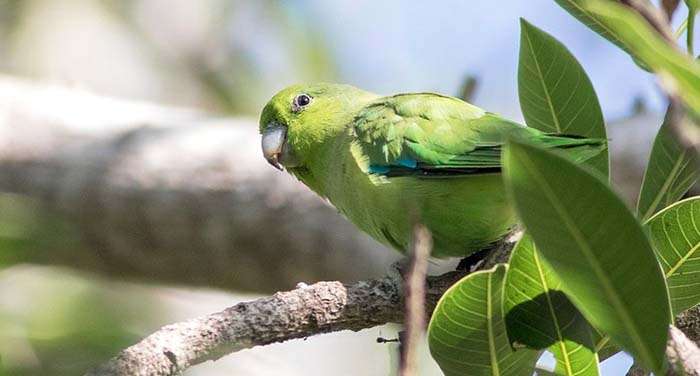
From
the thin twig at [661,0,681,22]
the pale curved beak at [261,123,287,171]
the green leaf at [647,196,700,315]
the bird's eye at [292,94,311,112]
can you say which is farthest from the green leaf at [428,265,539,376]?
the bird's eye at [292,94,311,112]

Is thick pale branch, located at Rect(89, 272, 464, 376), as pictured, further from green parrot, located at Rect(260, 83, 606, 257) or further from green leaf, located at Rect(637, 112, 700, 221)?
green leaf, located at Rect(637, 112, 700, 221)

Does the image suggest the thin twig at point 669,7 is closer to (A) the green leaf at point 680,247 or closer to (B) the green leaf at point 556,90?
(A) the green leaf at point 680,247

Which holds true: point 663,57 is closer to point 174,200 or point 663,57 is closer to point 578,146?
point 578,146

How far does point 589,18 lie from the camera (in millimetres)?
2463

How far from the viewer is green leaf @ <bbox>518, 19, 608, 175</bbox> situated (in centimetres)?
279

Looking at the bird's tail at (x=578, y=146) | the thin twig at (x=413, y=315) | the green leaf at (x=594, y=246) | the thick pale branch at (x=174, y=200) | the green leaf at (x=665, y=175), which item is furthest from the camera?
the thick pale branch at (x=174, y=200)

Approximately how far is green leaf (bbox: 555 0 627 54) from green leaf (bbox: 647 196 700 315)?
1.43 feet

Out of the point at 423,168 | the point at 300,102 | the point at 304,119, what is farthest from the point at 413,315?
the point at 300,102

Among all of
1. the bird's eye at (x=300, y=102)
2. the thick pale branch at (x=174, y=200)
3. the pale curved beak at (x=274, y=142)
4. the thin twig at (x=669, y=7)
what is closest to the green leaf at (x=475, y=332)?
the thin twig at (x=669, y=7)

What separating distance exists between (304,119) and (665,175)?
1832 millimetres

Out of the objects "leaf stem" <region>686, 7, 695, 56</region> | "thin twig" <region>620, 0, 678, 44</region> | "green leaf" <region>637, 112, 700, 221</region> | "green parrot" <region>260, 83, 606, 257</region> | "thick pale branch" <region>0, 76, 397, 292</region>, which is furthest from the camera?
"thick pale branch" <region>0, 76, 397, 292</region>

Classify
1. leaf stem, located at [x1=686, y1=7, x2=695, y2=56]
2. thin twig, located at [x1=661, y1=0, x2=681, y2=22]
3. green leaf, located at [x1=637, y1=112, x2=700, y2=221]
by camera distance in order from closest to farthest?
thin twig, located at [x1=661, y1=0, x2=681, y2=22], leaf stem, located at [x1=686, y1=7, x2=695, y2=56], green leaf, located at [x1=637, y1=112, x2=700, y2=221]

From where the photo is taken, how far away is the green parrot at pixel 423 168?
3.21m

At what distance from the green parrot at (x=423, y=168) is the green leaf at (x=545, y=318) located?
0.82m
